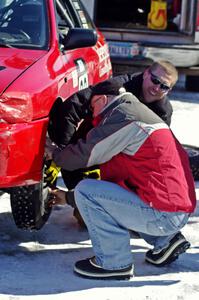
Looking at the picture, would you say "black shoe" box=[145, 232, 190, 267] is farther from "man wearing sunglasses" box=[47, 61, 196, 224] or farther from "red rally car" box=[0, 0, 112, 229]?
"man wearing sunglasses" box=[47, 61, 196, 224]

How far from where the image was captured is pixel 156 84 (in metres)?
4.32

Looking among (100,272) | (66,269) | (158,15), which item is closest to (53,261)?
(66,269)

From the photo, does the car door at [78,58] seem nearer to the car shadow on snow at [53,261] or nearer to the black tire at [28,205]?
the black tire at [28,205]

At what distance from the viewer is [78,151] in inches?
158

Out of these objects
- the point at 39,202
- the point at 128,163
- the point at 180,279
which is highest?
the point at 128,163

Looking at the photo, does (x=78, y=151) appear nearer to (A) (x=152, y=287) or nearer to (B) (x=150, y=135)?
(B) (x=150, y=135)

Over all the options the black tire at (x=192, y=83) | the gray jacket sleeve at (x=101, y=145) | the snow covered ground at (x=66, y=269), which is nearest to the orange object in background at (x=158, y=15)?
the black tire at (x=192, y=83)

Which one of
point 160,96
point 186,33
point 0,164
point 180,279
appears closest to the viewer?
point 0,164

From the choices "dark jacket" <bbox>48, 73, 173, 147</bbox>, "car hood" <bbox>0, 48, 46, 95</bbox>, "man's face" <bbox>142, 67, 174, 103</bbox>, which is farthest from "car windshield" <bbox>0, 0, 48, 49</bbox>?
"man's face" <bbox>142, 67, 174, 103</bbox>

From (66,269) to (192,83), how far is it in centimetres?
623

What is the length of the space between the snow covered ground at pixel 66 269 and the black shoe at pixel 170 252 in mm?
44

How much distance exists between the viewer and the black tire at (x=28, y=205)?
419 cm

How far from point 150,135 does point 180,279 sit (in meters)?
0.83

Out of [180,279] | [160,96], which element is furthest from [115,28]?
[180,279]
